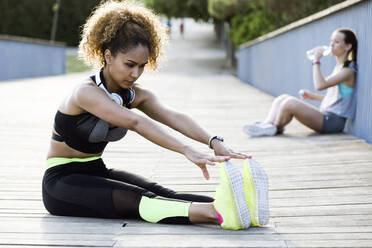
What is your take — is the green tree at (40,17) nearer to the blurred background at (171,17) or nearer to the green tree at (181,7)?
the blurred background at (171,17)

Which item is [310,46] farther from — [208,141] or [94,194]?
[94,194]

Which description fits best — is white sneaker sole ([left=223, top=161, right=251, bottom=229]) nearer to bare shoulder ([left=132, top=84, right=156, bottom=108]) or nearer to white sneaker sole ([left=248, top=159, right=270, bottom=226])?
white sneaker sole ([left=248, top=159, right=270, bottom=226])

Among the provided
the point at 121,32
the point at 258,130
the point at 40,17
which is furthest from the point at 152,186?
the point at 40,17

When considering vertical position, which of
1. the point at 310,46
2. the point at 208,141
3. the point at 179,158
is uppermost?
the point at 310,46

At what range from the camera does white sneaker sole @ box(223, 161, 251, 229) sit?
2.46 metres

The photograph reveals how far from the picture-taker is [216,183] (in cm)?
355

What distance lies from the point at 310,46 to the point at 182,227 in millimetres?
6047

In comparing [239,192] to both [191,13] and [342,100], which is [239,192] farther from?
[191,13]

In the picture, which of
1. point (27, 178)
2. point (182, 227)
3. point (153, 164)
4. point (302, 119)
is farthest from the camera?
point (302, 119)

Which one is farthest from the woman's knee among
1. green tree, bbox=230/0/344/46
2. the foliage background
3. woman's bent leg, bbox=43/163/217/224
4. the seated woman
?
green tree, bbox=230/0/344/46

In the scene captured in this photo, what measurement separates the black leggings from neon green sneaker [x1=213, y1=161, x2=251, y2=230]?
30cm

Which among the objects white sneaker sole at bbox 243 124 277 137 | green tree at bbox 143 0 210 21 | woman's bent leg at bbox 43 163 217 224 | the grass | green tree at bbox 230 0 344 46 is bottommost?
the grass

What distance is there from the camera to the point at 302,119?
5.59m

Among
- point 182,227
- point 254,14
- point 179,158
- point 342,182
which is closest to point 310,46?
point 179,158
